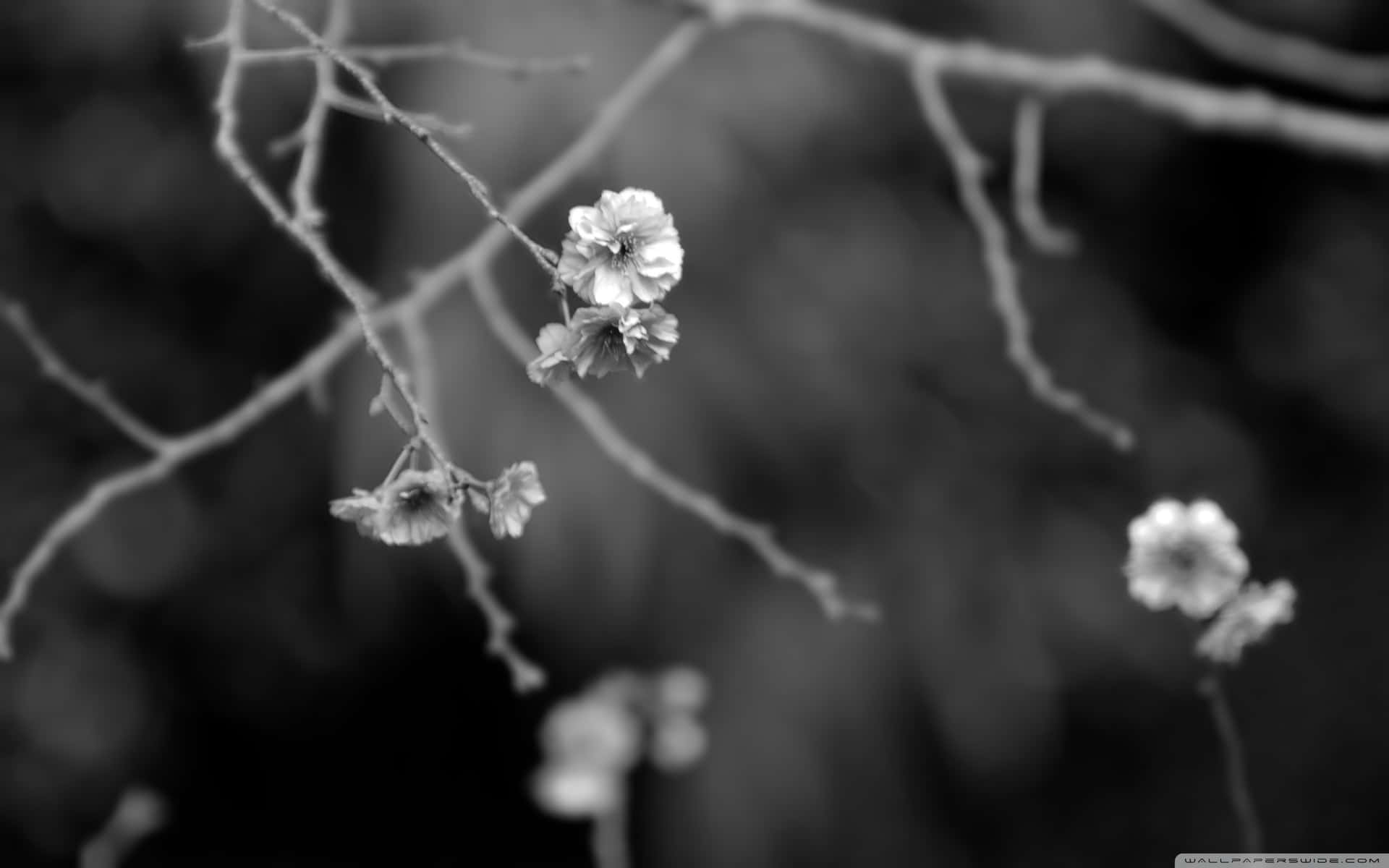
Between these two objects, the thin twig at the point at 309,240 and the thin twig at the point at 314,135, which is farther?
the thin twig at the point at 314,135

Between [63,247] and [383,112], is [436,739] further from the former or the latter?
[383,112]

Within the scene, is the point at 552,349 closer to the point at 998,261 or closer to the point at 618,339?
the point at 618,339

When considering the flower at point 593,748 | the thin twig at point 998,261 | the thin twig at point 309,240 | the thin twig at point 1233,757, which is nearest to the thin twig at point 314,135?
the thin twig at point 309,240

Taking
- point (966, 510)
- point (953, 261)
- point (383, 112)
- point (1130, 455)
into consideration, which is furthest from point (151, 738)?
→ point (383, 112)

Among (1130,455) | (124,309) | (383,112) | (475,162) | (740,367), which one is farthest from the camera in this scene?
(1130,455)

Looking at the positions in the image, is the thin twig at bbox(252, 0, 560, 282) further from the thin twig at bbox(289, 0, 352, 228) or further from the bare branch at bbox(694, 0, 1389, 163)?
the bare branch at bbox(694, 0, 1389, 163)

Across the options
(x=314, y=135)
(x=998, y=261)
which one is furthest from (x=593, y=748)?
(x=314, y=135)

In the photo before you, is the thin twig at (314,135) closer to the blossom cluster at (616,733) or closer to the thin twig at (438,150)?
the thin twig at (438,150)
